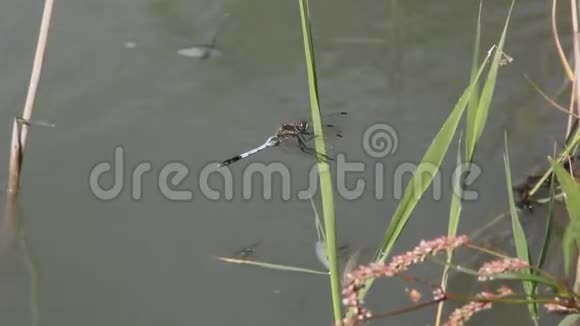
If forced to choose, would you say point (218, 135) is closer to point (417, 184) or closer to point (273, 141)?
point (273, 141)

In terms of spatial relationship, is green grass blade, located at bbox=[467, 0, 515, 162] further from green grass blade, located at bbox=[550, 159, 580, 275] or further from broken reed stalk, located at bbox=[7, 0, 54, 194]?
broken reed stalk, located at bbox=[7, 0, 54, 194]

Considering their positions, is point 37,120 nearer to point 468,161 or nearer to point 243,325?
point 243,325

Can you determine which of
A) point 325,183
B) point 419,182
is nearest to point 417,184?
point 419,182

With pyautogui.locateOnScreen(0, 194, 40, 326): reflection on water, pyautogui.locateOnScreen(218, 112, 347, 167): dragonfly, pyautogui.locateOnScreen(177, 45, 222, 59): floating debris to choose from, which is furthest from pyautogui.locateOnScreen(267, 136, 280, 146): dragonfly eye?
pyautogui.locateOnScreen(0, 194, 40, 326): reflection on water
